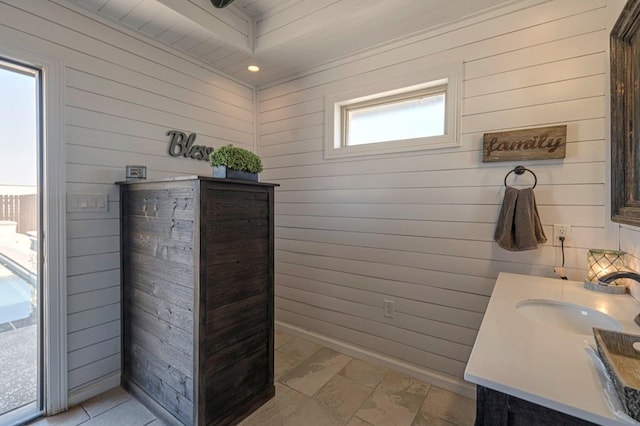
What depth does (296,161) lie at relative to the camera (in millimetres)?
2902

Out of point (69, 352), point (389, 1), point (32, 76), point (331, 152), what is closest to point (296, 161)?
point (331, 152)

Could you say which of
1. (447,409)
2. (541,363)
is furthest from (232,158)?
(447,409)

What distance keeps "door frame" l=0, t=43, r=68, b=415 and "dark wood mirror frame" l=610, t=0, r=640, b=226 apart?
2954 mm

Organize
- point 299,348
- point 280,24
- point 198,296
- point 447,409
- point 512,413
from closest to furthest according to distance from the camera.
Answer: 1. point 512,413
2. point 198,296
3. point 447,409
4. point 280,24
5. point 299,348

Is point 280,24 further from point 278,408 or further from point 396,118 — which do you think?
point 278,408

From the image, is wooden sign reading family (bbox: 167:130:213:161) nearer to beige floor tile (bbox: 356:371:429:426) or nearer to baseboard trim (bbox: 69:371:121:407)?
baseboard trim (bbox: 69:371:121:407)

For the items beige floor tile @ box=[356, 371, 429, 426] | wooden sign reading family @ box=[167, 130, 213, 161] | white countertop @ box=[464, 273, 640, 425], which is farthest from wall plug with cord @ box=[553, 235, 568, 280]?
wooden sign reading family @ box=[167, 130, 213, 161]

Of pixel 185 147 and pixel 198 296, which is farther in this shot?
pixel 185 147

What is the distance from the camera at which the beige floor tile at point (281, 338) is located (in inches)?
110

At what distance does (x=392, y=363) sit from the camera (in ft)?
7.70

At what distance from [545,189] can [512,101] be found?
0.60m

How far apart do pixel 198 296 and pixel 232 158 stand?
791mm

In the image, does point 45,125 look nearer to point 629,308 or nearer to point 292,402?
point 292,402

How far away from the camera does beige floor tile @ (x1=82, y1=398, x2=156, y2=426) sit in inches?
69.9
